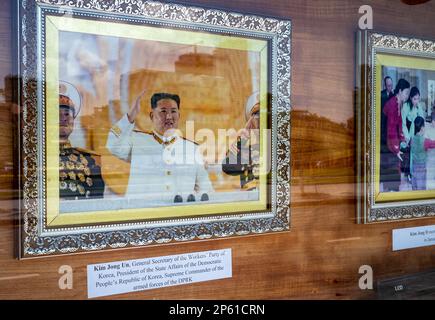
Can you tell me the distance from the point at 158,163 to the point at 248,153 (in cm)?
26

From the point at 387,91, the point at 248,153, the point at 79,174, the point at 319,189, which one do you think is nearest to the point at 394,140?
the point at 387,91

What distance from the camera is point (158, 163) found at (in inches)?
47.7

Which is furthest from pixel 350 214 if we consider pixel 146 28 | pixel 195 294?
pixel 146 28

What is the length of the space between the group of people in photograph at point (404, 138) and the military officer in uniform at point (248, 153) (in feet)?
1.51

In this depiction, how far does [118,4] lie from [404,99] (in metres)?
0.96

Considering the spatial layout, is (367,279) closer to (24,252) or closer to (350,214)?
(350,214)

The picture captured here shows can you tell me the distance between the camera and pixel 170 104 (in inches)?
48.5
